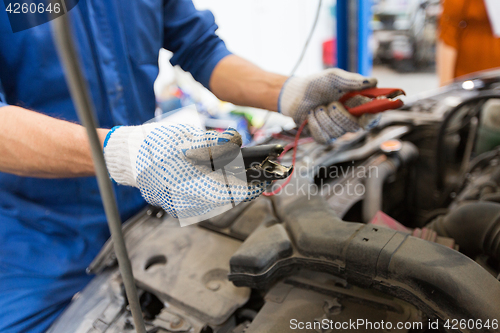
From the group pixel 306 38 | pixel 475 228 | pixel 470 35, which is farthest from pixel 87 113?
pixel 306 38

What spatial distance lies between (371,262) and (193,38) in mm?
796

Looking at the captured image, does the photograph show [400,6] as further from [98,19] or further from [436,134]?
[98,19]

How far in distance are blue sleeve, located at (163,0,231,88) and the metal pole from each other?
748 mm

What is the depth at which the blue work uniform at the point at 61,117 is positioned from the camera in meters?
0.71

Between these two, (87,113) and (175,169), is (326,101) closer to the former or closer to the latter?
(175,169)

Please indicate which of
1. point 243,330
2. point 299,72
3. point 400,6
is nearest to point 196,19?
point 243,330

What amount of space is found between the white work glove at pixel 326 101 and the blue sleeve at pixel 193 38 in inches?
11.2

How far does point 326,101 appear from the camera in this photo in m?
0.84

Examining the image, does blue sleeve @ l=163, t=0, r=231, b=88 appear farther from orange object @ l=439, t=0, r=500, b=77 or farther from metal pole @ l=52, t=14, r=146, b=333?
orange object @ l=439, t=0, r=500, b=77

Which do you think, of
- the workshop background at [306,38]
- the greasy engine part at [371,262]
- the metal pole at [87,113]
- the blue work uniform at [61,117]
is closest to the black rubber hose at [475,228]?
the greasy engine part at [371,262]

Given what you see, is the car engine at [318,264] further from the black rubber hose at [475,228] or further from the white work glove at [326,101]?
the white work glove at [326,101]

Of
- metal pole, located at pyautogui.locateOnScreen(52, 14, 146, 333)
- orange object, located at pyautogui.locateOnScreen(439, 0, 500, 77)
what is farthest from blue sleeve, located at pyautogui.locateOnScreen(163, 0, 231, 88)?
orange object, located at pyautogui.locateOnScreen(439, 0, 500, 77)

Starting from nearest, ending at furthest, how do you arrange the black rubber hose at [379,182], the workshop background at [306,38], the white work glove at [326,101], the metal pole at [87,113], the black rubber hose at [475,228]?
the metal pole at [87,113]
the black rubber hose at [475,228]
the white work glove at [326,101]
the black rubber hose at [379,182]
the workshop background at [306,38]

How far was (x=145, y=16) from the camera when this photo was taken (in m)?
0.89
